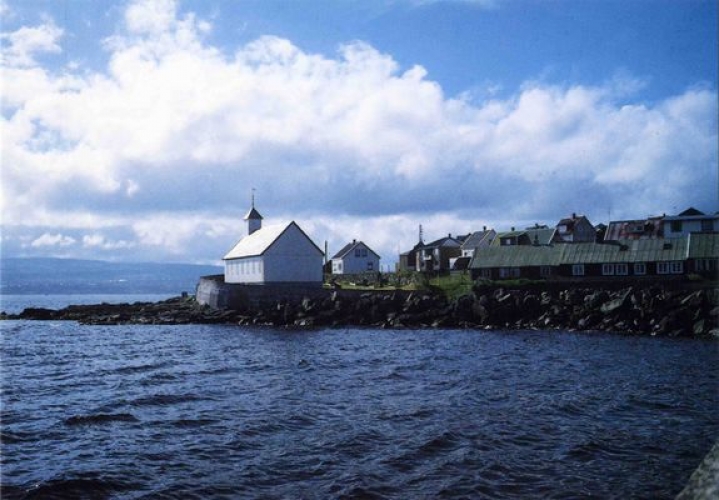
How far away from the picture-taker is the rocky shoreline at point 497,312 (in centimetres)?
4125

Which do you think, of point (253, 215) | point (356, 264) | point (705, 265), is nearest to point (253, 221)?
point (253, 215)

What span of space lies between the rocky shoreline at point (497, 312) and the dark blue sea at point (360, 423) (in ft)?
30.8

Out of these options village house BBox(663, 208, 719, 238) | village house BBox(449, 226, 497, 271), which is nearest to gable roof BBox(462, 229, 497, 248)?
village house BBox(449, 226, 497, 271)

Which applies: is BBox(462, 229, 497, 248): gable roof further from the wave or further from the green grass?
the wave

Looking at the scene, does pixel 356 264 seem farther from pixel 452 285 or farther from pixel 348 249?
pixel 452 285

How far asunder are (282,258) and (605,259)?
3217 centimetres

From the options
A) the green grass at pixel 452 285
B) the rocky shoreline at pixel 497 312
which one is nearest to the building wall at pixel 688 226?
the rocky shoreline at pixel 497 312

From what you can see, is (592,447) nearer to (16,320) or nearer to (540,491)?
(540,491)

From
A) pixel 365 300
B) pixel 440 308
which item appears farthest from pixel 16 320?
pixel 440 308

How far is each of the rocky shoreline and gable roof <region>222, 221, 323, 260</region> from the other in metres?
6.80

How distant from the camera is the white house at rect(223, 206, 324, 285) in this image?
60.1m

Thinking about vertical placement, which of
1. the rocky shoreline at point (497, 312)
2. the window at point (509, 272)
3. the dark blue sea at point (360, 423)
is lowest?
the dark blue sea at point (360, 423)

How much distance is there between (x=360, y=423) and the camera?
16750mm

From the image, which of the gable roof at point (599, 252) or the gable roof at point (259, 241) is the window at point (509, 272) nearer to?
the gable roof at point (599, 252)
